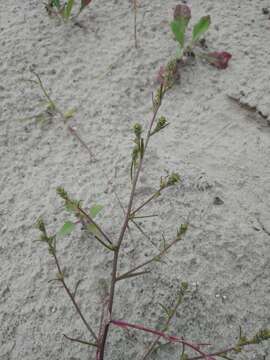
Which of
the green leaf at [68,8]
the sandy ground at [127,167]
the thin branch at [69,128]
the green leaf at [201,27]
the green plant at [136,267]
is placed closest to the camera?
the green plant at [136,267]

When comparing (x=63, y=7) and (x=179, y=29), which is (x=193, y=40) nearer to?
(x=179, y=29)

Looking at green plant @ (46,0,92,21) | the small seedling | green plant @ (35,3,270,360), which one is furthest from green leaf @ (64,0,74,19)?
green plant @ (35,3,270,360)

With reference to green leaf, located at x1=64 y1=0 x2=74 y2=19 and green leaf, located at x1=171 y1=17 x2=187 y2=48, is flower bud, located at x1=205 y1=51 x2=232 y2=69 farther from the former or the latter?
green leaf, located at x1=64 y1=0 x2=74 y2=19

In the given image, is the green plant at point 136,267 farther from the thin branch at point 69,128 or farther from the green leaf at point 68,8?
the green leaf at point 68,8

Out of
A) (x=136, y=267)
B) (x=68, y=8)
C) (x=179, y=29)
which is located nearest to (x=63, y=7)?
(x=68, y=8)

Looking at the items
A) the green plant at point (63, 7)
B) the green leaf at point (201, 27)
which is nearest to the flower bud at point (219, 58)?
the green leaf at point (201, 27)
